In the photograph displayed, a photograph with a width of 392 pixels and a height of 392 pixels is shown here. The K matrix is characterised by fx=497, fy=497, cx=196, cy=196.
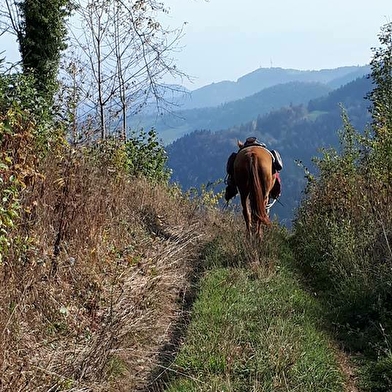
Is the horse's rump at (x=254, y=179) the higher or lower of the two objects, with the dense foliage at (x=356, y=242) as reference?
higher

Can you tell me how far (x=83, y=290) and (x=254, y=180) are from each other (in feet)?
11.3

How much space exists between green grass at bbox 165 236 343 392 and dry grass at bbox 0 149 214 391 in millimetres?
388

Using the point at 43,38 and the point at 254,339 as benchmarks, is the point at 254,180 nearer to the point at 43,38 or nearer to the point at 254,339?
the point at 254,339

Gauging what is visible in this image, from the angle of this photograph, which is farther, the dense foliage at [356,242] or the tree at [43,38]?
the tree at [43,38]

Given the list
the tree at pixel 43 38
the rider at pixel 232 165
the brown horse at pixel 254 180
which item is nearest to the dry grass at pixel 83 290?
the brown horse at pixel 254 180

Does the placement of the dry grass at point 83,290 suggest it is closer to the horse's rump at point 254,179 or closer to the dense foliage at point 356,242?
the horse's rump at point 254,179

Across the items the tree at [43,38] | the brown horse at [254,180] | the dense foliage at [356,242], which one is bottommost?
the dense foliage at [356,242]

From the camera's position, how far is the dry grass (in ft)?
10.8

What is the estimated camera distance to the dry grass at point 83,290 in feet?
10.8

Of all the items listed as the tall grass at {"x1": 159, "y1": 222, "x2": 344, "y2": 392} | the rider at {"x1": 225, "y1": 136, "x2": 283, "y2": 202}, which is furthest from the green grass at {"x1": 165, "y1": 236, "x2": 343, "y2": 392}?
the rider at {"x1": 225, "y1": 136, "x2": 283, "y2": 202}

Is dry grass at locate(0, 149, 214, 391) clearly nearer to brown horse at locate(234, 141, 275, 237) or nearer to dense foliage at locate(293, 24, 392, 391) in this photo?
brown horse at locate(234, 141, 275, 237)

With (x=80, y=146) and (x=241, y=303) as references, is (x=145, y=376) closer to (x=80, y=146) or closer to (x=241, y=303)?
(x=241, y=303)

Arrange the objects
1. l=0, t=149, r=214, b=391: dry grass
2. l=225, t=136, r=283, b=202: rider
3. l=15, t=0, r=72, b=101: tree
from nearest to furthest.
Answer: l=0, t=149, r=214, b=391: dry grass → l=225, t=136, r=283, b=202: rider → l=15, t=0, r=72, b=101: tree

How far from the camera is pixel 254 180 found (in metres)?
7.10
